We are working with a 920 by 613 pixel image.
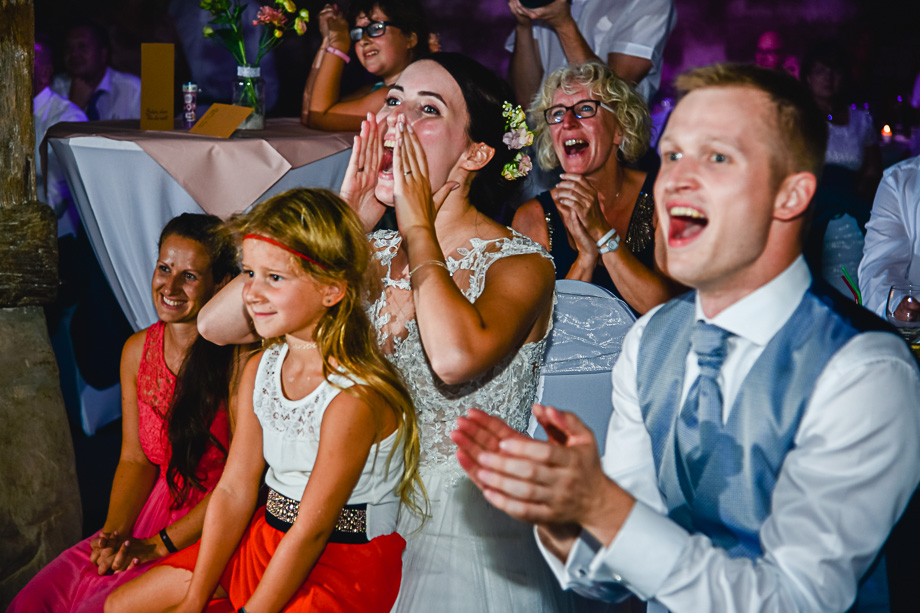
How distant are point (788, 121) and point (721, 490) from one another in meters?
0.48

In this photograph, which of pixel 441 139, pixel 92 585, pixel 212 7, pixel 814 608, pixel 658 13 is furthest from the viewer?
pixel 658 13

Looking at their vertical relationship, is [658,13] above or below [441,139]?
above

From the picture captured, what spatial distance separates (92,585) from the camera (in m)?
1.96

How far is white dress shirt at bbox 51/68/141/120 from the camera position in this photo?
5109 mm

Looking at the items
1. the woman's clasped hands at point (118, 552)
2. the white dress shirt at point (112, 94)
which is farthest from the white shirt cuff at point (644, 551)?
the white dress shirt at point (112, 94)

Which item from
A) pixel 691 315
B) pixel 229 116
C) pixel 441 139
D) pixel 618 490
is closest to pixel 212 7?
pixel 229 116

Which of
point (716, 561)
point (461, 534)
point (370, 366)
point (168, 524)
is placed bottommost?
point (168, 524)

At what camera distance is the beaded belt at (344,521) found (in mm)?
1661

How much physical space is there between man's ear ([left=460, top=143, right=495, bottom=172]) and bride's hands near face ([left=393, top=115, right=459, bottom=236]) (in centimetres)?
20

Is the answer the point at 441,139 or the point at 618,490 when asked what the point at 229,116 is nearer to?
the point at 441,139

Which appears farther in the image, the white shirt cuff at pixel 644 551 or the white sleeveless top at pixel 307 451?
the white sleeveless top at pixel 307 451

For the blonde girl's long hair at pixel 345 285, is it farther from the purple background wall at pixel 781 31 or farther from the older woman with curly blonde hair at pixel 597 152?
the purple background wall at pixel 781 31

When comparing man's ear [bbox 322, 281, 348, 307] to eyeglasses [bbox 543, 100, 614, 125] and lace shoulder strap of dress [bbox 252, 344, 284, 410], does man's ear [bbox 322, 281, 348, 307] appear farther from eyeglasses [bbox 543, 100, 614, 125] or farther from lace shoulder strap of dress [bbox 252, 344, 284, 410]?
eyeglasses [bbox 543, 100, 614, 125]

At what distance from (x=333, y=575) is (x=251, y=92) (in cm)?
208
